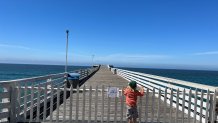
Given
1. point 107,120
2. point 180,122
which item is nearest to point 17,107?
point 107,120

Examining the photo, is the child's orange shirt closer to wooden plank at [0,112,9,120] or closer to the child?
the child

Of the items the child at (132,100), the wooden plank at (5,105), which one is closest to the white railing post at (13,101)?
the wooden plank at (5,105)

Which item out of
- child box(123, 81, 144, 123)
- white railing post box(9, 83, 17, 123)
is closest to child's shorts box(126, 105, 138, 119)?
child box(123, 81, 144, 123)

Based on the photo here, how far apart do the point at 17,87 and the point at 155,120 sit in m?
3.79

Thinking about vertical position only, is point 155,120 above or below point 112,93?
below

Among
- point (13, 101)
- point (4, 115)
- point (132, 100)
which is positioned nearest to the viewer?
point (132, 100)

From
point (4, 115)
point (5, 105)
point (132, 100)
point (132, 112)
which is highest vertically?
point (132, 100)

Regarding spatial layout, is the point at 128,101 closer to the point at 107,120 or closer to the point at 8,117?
the point at 107,120

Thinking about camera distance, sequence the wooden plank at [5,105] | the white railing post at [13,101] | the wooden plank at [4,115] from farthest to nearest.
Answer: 1. the white railing post at [13,101]
2. the wooden plank at [5,105]
3. the wooden plank at [4,115]

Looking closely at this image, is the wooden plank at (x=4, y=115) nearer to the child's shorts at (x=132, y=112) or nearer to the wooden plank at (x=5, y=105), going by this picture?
the wooden plank at (x=5, y=105)

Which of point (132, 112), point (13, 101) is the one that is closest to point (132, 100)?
point (132, 112)

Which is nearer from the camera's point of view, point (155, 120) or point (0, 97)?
point (0, 97)

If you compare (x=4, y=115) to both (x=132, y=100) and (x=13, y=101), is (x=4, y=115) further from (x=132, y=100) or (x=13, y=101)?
(x=132, y=100)

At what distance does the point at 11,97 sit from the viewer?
8258mm
